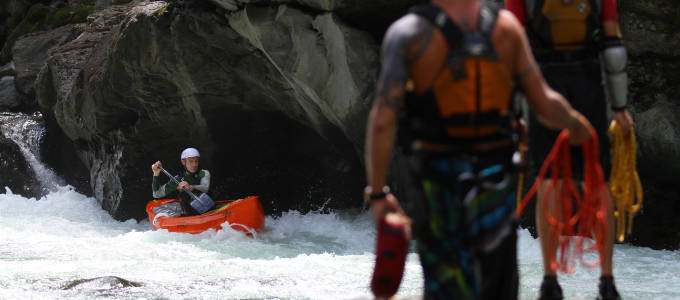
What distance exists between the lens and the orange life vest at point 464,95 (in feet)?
7.63

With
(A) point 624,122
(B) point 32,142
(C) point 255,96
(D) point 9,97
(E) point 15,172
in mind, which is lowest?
(E) point 15,172

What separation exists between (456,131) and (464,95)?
113 millimetres

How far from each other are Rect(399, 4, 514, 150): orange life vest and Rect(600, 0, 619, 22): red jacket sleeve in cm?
134

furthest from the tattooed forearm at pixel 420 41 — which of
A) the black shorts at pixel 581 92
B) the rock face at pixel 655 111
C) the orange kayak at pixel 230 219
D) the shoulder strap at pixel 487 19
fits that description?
the orange kayak at pixel 230 219

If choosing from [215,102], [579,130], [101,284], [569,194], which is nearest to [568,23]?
[569,194]

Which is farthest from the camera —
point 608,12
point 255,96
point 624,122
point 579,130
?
point 255,96

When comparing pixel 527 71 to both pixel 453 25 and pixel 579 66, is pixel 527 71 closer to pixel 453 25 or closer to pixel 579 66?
pixel 453 25

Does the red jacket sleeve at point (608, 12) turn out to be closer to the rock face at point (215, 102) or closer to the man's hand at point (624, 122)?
the man's hand at point (624, 122)

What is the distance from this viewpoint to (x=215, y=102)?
1330 centimetres

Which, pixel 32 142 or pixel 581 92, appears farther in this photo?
pixel 32 142

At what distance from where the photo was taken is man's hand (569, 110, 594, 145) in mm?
2502

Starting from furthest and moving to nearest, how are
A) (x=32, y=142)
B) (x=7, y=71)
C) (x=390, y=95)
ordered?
(x=7, y=71) < (x=32, y=142) < (x=390, y=95)

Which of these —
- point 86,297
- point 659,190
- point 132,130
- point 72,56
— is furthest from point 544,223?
point 72,56

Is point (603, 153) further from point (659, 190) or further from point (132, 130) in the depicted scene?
point (132, 130)
